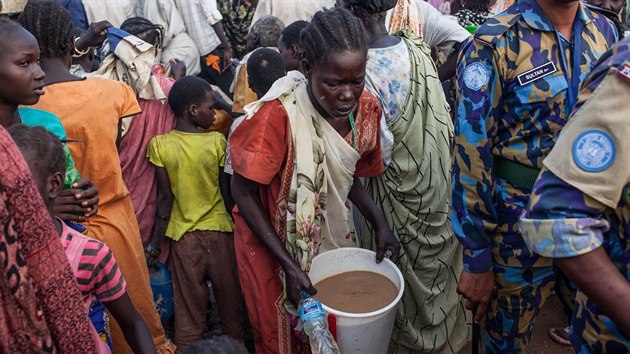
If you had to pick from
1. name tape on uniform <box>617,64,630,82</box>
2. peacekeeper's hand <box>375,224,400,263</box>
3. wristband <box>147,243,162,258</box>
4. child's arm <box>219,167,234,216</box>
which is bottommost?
wristband <box>147,243,162,258</box>

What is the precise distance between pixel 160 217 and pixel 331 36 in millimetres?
1600

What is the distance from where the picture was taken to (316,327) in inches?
85.0

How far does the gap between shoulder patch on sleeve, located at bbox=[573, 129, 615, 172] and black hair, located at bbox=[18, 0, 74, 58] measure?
2241mm

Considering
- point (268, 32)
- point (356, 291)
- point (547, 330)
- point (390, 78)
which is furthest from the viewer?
point (268, 32)

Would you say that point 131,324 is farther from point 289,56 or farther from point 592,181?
point 289,56

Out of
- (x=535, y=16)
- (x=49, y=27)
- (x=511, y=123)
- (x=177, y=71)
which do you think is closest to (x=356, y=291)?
(x=511, y=123)

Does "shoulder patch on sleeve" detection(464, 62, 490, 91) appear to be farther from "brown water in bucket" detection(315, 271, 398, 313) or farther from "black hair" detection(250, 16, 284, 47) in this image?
"black hair" detection(250, 16, 284, 47)

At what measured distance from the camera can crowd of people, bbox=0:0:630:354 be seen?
1413mm

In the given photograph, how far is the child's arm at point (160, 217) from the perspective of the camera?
3.29 meters

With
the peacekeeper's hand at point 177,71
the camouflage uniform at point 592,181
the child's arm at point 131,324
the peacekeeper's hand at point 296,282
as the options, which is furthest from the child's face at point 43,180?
the peacekeeper's hand at point 177,71

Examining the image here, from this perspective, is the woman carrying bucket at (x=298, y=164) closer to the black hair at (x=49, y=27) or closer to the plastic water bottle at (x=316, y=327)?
the plastic water bottle at (x=316, y=327)

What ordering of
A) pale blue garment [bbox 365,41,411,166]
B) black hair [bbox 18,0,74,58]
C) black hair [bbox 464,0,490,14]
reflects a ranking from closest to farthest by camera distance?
black hair [bbox 18,0,74,58] → pale blue garment [bbox 365,41,411,166] → black hair [bbox 464,0,490,14]

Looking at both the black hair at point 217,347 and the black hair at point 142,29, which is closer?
the black hair at point 217,347

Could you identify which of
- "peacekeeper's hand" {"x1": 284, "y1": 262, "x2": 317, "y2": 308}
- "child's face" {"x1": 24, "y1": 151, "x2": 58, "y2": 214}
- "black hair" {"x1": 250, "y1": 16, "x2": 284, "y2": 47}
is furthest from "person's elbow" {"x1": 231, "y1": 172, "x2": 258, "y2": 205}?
"black hair" {"x1": 250, "y1": 16, "x2": 284, "y2": 47}
